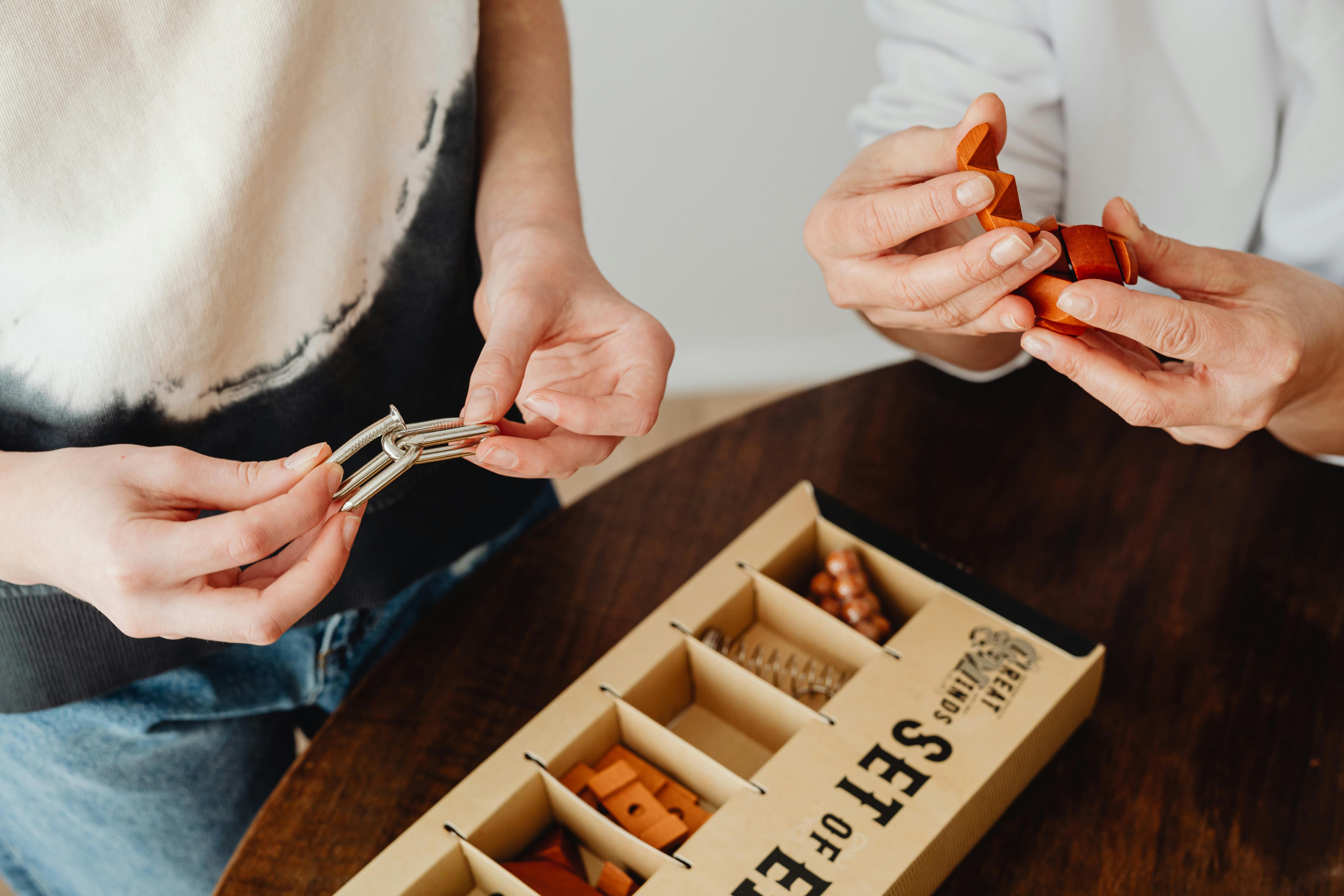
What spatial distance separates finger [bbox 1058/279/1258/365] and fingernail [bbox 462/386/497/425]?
0.41 m

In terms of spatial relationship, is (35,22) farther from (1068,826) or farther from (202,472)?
(1068,826)

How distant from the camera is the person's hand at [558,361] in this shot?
2.18ft

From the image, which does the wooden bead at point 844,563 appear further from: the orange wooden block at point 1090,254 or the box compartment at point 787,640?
the orange wooden block at point 1090,254

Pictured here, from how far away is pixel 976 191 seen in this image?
69cm

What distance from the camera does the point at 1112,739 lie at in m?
0.81

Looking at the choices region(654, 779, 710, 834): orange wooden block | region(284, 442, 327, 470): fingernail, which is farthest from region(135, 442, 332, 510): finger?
region(654, 779, 710, 834): orange wooden block

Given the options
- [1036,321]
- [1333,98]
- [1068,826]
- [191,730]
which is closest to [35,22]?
[191,730]

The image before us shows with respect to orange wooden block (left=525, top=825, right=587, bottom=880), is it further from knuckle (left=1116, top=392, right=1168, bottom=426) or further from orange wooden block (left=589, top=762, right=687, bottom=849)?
knuckle (left=1116, top=392, right=1168, bottom=426)

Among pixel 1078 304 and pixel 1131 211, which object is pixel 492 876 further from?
pixel 1131 211

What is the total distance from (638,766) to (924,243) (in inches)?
21.1

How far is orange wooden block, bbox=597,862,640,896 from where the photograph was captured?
70 centimetres

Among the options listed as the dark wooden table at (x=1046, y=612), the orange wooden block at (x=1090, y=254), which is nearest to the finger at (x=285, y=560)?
the dark wooden table at (x=1046, y=612)

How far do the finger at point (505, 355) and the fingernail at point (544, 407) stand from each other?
→ 1 centimetres

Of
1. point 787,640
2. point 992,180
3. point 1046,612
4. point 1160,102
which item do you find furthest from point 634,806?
point 1160,102
